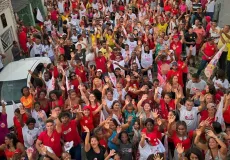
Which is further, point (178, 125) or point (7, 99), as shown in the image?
point (7, 99)

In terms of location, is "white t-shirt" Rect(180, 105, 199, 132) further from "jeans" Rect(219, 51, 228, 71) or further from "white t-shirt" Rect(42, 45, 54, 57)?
"white t-shirt" Rect(42, 45, 54, 57)

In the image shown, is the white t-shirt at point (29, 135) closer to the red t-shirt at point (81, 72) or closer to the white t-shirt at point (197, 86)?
the red t-shirt at point (81, 72)

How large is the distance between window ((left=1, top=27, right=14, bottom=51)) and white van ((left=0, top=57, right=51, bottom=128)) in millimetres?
2757

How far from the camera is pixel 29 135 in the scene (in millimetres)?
6727

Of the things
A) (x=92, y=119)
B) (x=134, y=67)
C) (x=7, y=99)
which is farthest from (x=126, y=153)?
(x=7, y=99)

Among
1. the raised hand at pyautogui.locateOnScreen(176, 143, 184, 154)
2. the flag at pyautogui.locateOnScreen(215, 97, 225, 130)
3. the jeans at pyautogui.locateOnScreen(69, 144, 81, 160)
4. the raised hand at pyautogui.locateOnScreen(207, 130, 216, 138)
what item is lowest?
the jeans at pyautogui.locateOnScreen(69, 144, 81, 160)

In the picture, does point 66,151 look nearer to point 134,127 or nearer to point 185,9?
point 134,127

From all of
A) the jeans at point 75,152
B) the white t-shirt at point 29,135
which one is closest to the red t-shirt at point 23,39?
the white t-shirt at point 29,135

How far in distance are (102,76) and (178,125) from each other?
3.53 meters

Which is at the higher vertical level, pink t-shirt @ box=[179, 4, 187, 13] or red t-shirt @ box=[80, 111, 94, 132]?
pink t-shirt @ box=[179, 4, 187, 13]

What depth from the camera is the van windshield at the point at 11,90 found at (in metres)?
8.91

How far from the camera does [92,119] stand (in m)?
6.88

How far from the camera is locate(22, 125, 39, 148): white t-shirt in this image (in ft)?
22.1

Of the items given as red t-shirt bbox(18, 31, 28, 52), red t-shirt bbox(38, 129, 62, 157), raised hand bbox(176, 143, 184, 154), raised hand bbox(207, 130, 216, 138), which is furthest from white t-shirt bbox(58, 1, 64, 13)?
raised hand bbox(207, 130, 216, 138)
